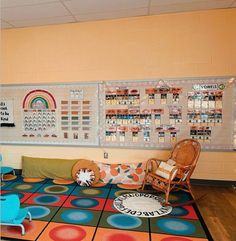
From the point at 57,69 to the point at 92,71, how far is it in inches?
23.8

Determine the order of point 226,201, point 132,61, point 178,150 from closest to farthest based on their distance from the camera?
point 226,201
point 178,150
point 132,61

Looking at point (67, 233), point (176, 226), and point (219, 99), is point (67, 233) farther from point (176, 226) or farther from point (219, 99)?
point (219, 99)

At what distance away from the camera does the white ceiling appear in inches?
111

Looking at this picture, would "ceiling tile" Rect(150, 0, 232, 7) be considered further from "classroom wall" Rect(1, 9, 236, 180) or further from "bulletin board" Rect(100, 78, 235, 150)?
"bulletin board" Rect(100, 78, 235, 150)

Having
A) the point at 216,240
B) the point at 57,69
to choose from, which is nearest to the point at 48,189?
the point at 57,69

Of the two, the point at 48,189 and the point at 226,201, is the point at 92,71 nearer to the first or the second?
the point at 48,189

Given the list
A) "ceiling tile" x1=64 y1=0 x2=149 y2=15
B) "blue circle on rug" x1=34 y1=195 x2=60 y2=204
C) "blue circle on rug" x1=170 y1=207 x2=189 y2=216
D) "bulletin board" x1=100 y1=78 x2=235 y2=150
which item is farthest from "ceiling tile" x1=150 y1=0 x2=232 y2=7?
"blue circle on rug" x1=34 y1=195 x2=60 y2=204

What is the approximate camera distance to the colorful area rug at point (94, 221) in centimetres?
203

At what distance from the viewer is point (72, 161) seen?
3.51 metres

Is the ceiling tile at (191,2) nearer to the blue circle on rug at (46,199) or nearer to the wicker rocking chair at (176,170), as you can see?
the wicker rocking chair at (176,170)

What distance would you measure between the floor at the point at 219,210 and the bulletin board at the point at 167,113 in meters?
0.63

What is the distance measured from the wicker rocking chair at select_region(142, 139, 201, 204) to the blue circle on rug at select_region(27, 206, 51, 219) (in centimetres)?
134

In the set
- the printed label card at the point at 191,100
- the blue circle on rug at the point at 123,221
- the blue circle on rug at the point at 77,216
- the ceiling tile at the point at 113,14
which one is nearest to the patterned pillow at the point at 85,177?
the blue circle on rug at the point at 77,216

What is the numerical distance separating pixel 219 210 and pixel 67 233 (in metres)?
1.78
